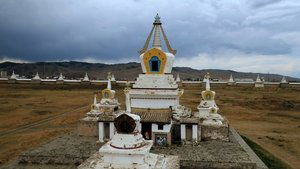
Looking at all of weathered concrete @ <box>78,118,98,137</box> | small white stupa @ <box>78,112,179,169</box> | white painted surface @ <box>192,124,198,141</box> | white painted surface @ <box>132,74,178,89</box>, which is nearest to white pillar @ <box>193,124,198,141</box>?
white painted surface @ <box>192,124,198,141</box>

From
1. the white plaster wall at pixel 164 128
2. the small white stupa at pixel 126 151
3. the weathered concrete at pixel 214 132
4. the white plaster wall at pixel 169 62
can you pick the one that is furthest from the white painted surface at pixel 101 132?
the small white stupa at pixel 126 151

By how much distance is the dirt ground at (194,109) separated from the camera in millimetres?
24703

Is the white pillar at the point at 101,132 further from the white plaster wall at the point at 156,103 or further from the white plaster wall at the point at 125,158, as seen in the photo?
the white plaster wall at the point at 125,158

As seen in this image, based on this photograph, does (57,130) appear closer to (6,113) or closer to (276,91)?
(6,113)

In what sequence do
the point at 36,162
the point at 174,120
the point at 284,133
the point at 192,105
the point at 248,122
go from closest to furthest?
1. the point at 36,162
2. the point at 174,120
3. the point at 284,133
4. the point at 248,122
5. the point at 192,105

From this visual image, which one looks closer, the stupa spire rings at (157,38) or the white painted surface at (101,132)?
the white painted surface at (101,132)

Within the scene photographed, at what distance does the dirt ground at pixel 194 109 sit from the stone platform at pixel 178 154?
413cm

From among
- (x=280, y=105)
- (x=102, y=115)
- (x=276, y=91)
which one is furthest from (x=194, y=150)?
(x=276, y=91)

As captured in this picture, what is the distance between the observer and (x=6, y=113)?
38.7 meters

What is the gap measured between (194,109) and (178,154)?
2681 cm

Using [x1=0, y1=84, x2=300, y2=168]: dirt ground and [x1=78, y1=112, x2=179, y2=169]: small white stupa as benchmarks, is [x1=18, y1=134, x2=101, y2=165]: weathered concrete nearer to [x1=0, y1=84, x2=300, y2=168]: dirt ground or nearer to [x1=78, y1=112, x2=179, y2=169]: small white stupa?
[x1=0, y1=84, x2=300, y2=168]: dirt ground

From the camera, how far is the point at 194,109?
142ft

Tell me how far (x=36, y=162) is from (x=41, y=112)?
24.2 metres

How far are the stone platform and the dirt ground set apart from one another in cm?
413
